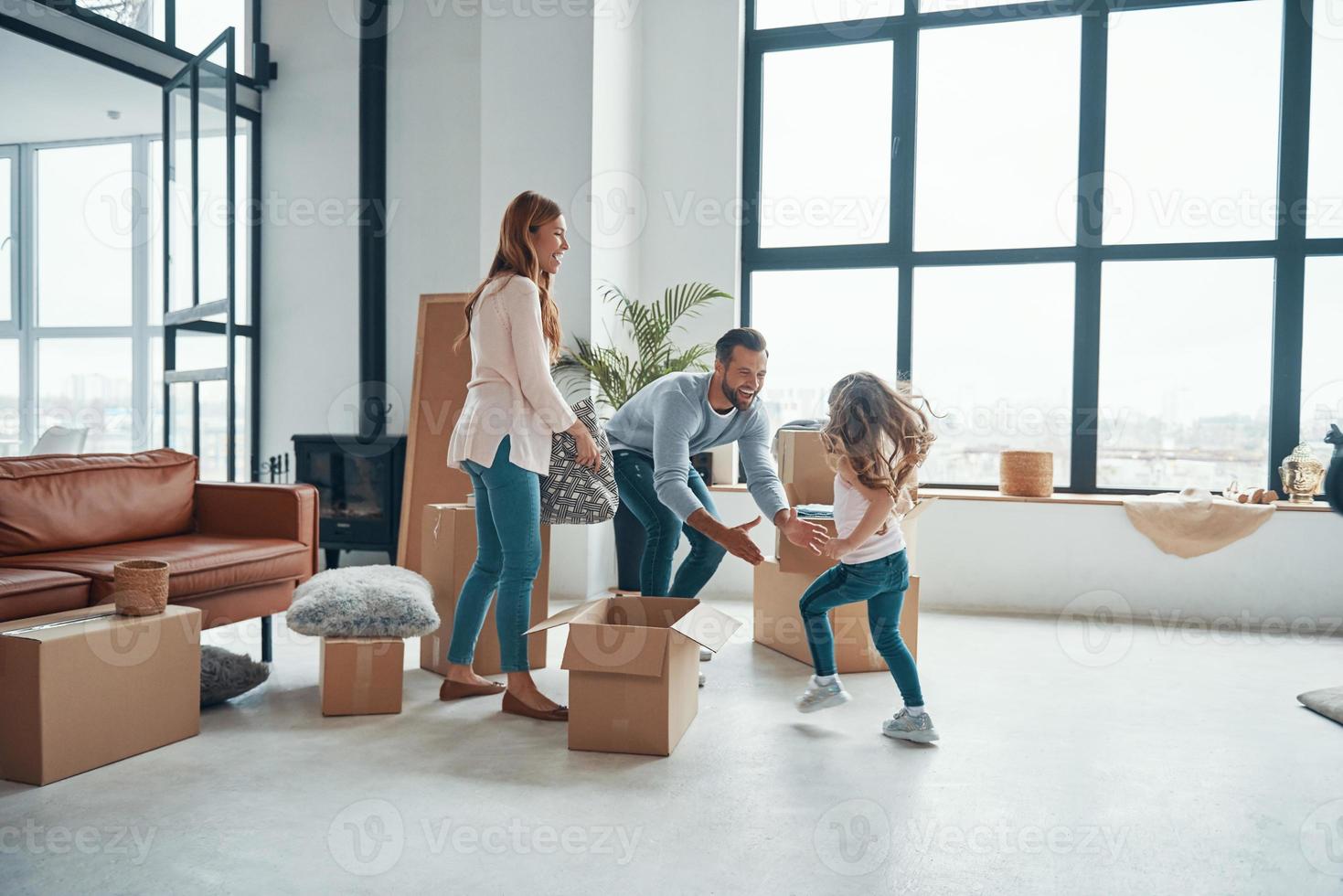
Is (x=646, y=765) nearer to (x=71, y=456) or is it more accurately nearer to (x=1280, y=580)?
(x=71, y=456)

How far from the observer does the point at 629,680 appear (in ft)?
7.70

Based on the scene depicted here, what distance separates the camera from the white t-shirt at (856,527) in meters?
2.53

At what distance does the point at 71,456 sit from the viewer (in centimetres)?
319

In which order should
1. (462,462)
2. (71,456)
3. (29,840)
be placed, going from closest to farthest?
(29,840), (462,462), (71,456)

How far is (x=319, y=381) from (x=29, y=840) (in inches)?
153

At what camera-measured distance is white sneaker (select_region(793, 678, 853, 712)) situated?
2689mm

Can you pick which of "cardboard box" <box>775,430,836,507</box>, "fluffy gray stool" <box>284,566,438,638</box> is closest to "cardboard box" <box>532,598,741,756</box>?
"fluffy gray stool" <box>284,566,438,638</box>

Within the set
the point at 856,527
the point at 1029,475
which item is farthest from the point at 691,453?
the point at 1029,475

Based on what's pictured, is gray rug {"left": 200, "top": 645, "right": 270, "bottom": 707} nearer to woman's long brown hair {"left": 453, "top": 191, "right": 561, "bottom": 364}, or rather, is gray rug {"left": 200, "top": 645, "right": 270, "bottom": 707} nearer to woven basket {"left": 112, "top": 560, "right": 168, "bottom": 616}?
woven basket {"left": 112, "top": 560, "right": 168, "bottom": 616}

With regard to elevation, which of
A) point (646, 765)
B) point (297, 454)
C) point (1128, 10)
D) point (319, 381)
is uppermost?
point (1128, 10)

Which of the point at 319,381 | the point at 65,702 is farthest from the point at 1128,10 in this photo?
the point at 65,702

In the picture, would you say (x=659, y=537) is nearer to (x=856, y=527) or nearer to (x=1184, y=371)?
(x=856, y=527)

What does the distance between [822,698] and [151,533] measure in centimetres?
233

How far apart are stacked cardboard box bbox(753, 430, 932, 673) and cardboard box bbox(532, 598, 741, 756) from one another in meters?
0.88
